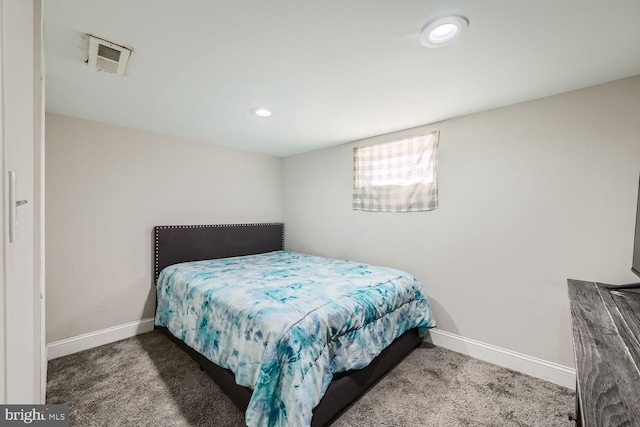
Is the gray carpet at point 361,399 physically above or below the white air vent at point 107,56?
below

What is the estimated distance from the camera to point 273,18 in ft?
4.07

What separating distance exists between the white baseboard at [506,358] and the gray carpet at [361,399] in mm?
58

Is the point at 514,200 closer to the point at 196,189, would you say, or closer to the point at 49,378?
the point at 196,189

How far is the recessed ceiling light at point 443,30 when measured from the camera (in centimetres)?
124

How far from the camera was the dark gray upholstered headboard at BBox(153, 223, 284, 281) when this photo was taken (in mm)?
2902

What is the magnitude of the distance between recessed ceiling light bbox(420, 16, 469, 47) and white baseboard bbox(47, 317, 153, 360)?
358 centimetres

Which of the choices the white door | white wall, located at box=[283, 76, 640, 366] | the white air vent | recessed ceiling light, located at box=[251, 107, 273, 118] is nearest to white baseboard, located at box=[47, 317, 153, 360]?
the white door

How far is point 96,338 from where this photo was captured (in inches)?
100

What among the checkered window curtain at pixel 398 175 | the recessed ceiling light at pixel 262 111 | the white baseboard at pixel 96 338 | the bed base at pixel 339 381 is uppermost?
the recessed ceiling light at pixel 262 111

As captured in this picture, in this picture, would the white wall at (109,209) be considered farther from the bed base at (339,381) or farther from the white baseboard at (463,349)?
the bed base at (339,381)

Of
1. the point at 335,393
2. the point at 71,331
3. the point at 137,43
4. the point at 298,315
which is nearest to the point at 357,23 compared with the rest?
the point at 137,43

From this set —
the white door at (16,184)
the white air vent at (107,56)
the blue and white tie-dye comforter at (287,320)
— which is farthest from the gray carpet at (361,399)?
the white air vent at (107,56)

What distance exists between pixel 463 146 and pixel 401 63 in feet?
4.07

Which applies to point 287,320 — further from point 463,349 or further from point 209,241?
point 209,241
